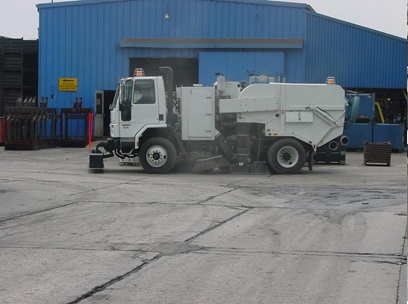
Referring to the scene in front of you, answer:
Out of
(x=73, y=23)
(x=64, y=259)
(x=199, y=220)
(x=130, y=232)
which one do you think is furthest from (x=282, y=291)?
(x=73, y=23)

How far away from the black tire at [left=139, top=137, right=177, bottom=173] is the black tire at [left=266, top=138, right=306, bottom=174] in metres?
2.85

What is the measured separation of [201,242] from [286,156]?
11055 millimetres

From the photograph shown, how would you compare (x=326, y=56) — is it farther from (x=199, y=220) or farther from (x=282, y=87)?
(x=199, y=220)

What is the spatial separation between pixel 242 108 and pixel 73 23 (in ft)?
56.3

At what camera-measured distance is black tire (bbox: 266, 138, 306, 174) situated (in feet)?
65.1

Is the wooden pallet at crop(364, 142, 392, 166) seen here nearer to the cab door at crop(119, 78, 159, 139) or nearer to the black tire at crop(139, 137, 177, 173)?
the black tire at crop(139, 137, 177, 173)

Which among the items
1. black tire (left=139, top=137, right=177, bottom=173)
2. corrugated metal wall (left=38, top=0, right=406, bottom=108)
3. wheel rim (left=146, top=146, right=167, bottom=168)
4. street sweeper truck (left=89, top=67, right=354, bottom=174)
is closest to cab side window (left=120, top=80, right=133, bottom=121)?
street sweeper truck (left=89, top=67, right=354, bottom=174)

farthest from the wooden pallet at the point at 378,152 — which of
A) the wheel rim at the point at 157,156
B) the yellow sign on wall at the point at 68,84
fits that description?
the yellow sign on wall at the point at 68,84

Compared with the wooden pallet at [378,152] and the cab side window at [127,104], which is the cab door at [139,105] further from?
the wooden pallet at [378,152]

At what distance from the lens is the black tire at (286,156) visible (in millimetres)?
19844

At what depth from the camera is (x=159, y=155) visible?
19.8m

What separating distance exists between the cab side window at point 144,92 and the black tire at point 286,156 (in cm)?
381

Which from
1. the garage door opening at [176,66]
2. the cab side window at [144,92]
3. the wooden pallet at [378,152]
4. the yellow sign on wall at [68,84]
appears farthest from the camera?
the garage door opening at [176,66]

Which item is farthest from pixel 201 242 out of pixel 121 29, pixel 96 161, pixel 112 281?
pixel 121 29
